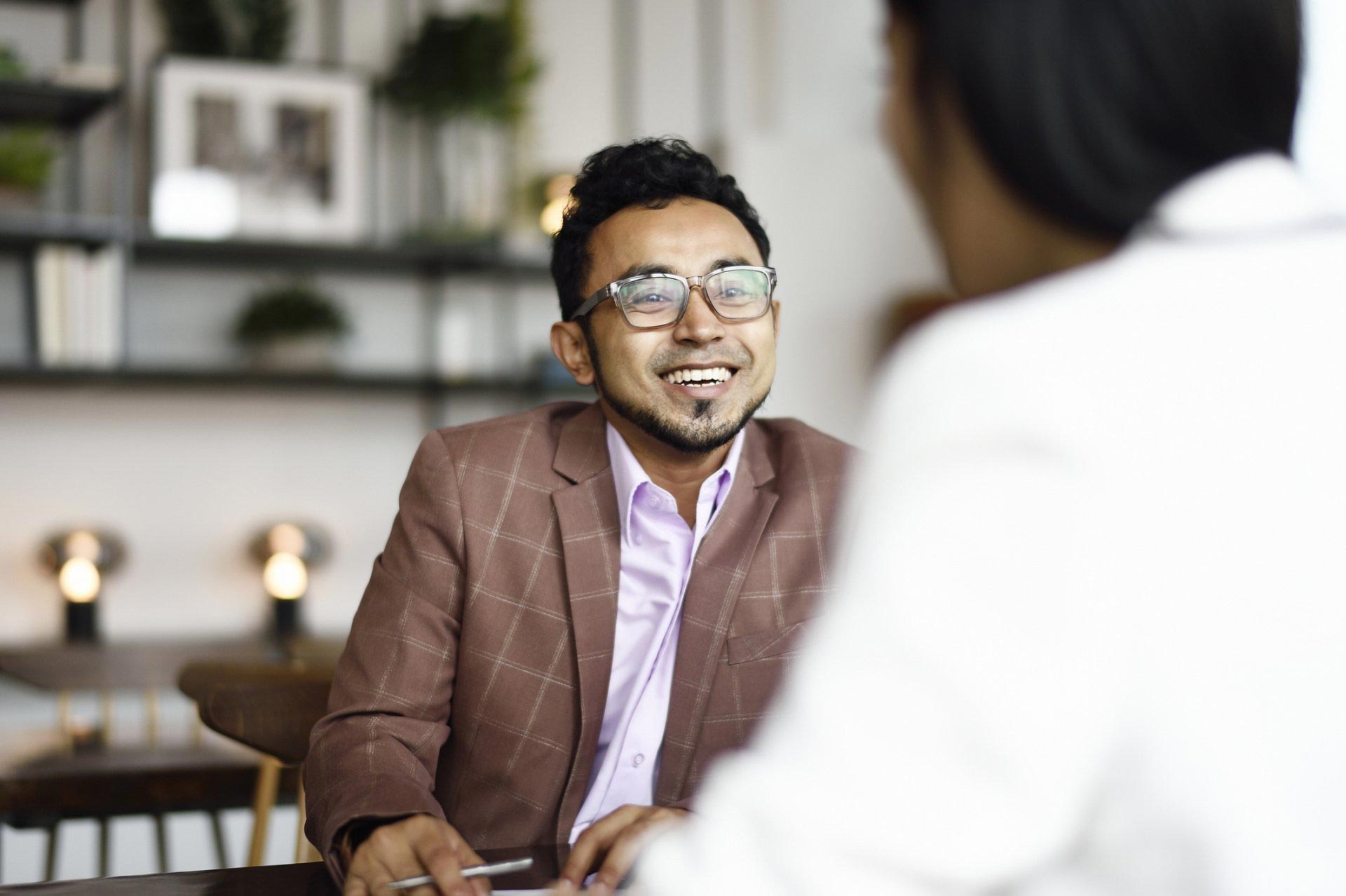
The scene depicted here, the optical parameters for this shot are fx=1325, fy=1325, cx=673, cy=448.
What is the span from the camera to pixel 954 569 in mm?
557

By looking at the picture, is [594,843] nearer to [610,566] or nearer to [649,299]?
[610,566]

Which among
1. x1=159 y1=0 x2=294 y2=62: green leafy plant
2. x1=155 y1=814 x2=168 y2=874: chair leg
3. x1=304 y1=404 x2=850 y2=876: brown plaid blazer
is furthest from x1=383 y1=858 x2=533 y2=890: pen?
x1=159 y1=0 x2=294 y2=62: green leafy plant

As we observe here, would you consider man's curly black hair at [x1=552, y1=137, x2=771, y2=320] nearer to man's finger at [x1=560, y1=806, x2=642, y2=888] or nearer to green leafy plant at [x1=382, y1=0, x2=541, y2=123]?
man's finger at [x1=560, y1=806, x2=642, y2=888]

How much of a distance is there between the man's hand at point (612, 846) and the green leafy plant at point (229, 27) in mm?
3524

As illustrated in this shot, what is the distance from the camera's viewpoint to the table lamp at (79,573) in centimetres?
396

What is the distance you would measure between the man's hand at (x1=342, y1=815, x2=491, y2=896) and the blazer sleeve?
4 cm

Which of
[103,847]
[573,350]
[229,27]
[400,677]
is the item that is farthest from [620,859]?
[229,27]

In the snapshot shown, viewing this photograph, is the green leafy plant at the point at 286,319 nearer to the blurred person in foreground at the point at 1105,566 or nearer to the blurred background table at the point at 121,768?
the blurred background table at the point at 121,768

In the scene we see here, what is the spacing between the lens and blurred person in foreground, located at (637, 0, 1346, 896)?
55 cm

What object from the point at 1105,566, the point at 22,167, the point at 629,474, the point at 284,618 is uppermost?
the point at 22,167

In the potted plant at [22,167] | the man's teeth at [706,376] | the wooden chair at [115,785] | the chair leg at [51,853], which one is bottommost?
the chair leg at [51,853]

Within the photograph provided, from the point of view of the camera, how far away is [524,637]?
1641 mm

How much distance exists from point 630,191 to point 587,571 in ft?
1.74

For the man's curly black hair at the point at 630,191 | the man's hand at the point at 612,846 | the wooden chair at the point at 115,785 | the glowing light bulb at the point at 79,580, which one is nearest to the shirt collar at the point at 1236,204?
the man's hand at the point at 612,846
